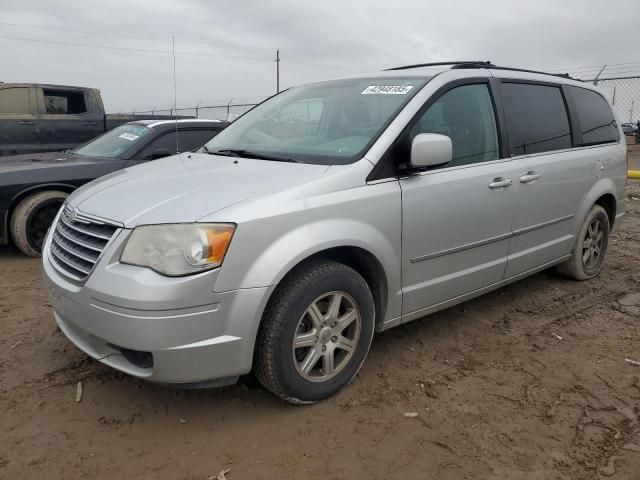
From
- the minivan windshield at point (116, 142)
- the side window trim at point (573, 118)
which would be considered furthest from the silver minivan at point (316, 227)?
the minivan windshield at point (116, 142)

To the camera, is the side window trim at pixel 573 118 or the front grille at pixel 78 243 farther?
the side window trim at pixel 573 118

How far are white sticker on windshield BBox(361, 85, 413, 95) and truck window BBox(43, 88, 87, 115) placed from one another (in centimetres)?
675

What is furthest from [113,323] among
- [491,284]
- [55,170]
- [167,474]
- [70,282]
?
[55,170]

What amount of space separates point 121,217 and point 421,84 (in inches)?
74.3

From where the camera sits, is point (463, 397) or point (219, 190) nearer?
point (219, 190)

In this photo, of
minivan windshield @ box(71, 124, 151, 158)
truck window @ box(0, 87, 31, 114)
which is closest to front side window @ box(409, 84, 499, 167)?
minivan windshield @ box(71, 124, 151, 158)

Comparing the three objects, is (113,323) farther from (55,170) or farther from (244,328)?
(55,170)

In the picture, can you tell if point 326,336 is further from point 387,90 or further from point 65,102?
point 65,102

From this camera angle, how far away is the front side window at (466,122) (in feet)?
10.8

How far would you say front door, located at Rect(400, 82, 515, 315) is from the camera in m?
3.08

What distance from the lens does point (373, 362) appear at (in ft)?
10.8

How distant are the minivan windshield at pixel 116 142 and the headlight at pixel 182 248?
12.8 feet

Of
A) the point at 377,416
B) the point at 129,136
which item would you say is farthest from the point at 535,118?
the point at 129,136

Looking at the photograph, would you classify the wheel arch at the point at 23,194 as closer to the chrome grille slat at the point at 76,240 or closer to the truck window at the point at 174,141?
the truck window at the point at 174,141
